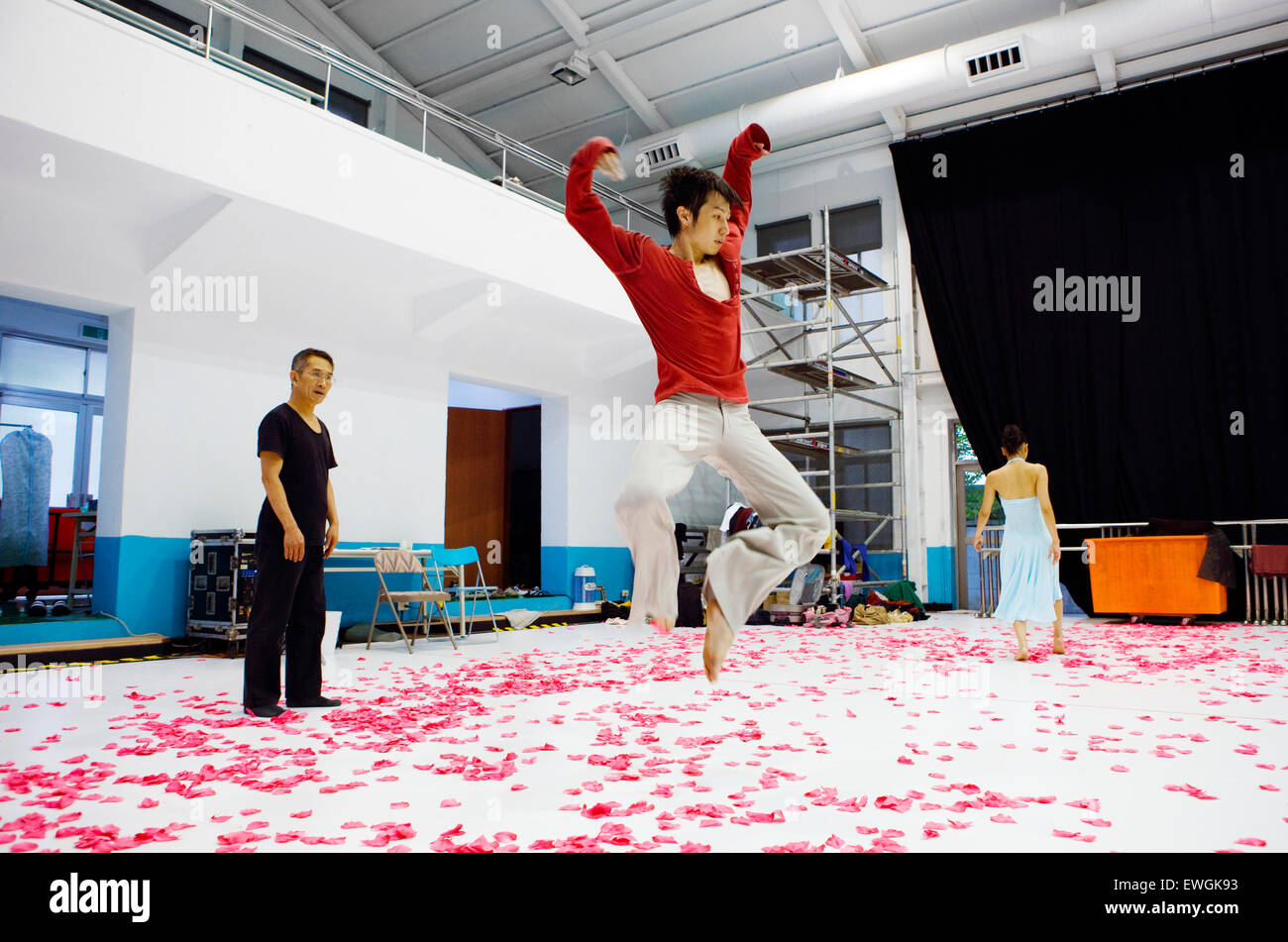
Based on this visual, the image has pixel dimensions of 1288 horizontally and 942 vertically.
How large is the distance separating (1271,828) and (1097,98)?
9219mm

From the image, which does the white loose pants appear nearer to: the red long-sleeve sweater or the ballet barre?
the red long-sleeve sweater

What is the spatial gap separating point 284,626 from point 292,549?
0.34 meters

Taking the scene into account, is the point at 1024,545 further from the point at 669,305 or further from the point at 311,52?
the point at 311,52

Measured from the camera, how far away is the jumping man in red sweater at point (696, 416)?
2.38 metres

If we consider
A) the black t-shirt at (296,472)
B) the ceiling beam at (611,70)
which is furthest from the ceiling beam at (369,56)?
the black t-shirt at (296,472)

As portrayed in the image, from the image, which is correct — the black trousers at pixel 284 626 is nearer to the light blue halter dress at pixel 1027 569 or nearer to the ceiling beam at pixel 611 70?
the light blue halter dress at pixel 1027 569

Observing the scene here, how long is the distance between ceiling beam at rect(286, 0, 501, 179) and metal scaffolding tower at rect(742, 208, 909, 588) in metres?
3.51

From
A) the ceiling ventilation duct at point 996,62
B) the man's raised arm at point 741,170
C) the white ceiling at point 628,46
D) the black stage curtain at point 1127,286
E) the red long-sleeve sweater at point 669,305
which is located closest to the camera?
the red long-sleeve sweater at point 669,305

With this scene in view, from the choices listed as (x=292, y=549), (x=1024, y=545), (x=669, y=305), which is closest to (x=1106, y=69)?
(x=1024, y=545)

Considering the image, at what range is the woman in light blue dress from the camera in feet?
16.9

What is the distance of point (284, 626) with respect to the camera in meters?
3.34

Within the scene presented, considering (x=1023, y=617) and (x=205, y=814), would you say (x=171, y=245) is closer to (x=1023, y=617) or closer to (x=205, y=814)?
(x=205, y=814)

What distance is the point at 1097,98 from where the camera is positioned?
903cm

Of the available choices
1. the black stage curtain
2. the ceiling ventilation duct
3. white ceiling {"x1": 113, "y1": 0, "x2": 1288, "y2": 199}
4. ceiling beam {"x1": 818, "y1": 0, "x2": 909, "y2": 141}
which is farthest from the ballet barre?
ceiling beam {"x1": 818, "y1": 0, "x2": 909, "y2": 141}
